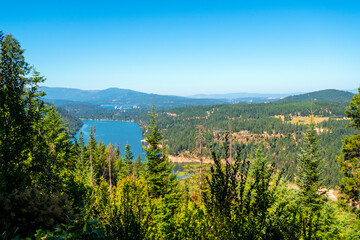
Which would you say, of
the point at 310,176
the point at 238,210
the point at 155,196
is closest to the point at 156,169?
the point at 155,196

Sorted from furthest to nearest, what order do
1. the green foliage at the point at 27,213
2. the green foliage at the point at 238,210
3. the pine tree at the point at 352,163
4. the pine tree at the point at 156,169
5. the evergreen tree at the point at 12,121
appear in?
the pine tree at the point at 156,169
the pine tree at the point at 352,163
the evergreen tree at the point at 12,121
the green foliage at the point at 27,213
the green foliage at the point at 238,210

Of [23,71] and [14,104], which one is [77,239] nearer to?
[14,104]

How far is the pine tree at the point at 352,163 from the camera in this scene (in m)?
13.2

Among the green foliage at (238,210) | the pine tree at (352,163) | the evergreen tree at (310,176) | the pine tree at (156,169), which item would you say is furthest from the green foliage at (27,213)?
the pine tree at (352,163)

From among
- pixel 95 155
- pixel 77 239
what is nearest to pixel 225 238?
pixel 77 239

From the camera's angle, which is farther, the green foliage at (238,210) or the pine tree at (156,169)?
the pine tree at (156,169)

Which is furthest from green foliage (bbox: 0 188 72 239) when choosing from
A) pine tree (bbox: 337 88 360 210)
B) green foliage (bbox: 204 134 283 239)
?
pine tree (bbox: 337 88 360 210)

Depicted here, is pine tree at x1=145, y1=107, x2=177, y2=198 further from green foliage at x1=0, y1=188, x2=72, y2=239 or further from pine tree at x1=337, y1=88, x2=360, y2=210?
pine tree at x1=337, y1=88, x2=360, y2=210

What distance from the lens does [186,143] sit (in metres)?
160

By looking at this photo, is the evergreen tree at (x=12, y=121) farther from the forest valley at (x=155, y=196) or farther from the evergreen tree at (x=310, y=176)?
the evergreen tree at (x=310, y=176)

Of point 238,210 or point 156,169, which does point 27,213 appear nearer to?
point 238,210

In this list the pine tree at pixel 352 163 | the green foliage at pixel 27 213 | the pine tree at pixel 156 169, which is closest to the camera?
the green foliage at pixel 27 213

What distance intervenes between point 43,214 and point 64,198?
1749mm

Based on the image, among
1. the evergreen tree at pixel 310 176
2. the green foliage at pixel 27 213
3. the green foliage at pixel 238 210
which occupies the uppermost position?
the green foliage at pixel 238 210
